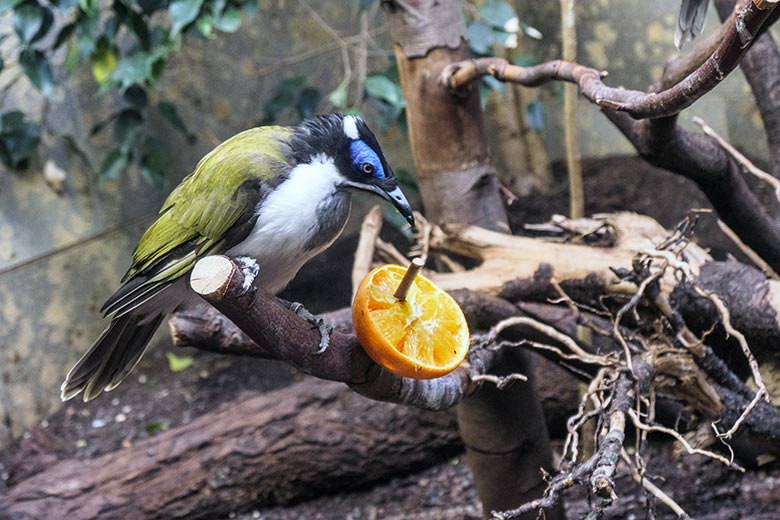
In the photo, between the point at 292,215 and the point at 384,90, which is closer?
the point at 292,215

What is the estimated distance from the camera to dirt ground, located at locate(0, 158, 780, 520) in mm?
2643

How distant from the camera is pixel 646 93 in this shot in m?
1.70

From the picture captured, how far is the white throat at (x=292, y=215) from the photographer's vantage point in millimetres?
1694

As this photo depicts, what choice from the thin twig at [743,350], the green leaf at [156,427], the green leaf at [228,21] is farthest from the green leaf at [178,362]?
the thin twig at [743,350]

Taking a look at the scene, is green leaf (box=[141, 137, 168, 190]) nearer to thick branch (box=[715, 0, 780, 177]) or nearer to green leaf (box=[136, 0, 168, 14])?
green leaf (box=[136, 0, 168, 14])

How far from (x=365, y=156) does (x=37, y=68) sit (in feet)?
6.70

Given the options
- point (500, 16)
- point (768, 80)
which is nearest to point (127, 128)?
point (500, 16)

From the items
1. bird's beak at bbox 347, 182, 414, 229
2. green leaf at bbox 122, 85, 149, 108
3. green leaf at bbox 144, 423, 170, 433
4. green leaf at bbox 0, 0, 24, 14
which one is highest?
bird's beak at bbox 347, 182, 414, 229

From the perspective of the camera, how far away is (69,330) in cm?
390

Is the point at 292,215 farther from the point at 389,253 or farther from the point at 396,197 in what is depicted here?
the point at 389,253

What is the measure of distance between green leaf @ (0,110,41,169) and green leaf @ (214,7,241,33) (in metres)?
1.19

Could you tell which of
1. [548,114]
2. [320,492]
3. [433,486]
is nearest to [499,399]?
[433,486]

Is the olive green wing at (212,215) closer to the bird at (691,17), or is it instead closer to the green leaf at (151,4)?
the bird at (691,17)

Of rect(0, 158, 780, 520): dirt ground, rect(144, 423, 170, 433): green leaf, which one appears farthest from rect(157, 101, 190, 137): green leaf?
rect(144, 423, 170, 433): green leaf
